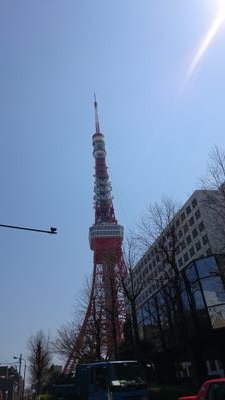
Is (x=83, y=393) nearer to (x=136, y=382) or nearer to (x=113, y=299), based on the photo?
(x=136, y=382)

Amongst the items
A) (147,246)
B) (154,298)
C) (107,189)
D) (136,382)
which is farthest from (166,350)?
(107,189)

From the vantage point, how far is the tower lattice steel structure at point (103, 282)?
3069cm

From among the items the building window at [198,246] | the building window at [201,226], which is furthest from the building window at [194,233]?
the building window at [198,246]

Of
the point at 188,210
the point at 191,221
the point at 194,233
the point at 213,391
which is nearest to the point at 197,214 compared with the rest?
the point at 191,221

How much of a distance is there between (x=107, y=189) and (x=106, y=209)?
462cm

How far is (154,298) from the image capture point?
29578 millimetres

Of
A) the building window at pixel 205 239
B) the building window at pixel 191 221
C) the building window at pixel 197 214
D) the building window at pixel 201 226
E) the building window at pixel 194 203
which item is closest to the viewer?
the building window at pixel 205 239

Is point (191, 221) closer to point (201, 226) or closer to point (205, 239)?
point (201, 226)

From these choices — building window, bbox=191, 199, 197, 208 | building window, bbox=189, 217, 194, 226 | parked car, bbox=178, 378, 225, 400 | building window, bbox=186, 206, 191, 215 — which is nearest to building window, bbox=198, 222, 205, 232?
building window, bbox=189, 217, 194, 226

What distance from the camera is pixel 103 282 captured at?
35.5 meters

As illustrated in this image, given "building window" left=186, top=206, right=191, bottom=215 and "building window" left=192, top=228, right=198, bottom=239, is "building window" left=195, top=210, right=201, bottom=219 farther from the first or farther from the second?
"building window" left=186, top=206, right=191, bottom=215

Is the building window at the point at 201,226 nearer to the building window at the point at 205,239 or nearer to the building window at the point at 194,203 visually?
the building window at the point at 205,239

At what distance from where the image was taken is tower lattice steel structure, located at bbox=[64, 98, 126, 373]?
101 feet

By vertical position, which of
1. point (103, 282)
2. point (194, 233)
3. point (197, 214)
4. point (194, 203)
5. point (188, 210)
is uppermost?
point (188, 210)
